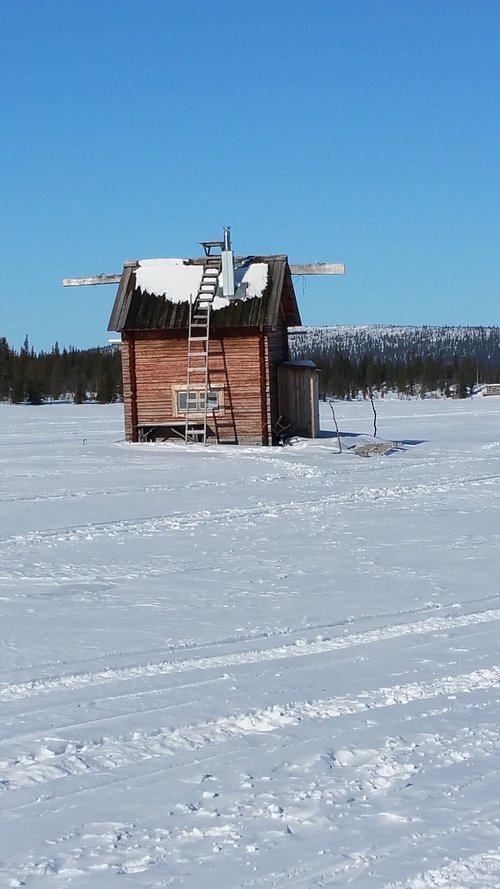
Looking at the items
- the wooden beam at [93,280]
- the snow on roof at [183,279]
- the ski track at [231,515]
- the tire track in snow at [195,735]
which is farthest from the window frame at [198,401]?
the tire track in snow at [195,735]

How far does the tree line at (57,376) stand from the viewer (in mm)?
89625

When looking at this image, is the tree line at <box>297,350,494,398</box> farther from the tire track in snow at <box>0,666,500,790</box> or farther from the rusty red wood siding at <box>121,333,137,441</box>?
the tire track in snow at <box>0,666,500,790</box>

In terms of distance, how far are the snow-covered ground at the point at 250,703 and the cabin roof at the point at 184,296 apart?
14383mm

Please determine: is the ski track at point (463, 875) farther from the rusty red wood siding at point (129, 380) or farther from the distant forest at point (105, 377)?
the distant forest at point (105, 377)

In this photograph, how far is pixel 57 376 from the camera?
104 metres

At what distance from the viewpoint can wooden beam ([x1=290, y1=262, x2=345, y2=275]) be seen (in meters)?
31.2

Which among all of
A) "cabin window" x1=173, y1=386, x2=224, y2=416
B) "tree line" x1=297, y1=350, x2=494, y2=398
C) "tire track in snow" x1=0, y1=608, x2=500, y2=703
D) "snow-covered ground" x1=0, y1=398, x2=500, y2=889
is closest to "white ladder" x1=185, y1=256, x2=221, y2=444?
"cabin window" x1=173, y1=386, x2=224, y2=416

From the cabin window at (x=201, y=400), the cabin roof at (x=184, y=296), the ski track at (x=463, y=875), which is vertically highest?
the cabin roof at (x=184, y=296)

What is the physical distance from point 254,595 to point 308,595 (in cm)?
53

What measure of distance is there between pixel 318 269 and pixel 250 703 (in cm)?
2591

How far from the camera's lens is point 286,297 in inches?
1238

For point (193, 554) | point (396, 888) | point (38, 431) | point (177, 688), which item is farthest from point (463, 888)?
point (38, 431)

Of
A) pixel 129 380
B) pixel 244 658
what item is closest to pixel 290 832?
pixel 244 658

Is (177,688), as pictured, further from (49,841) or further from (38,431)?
(38,431)
